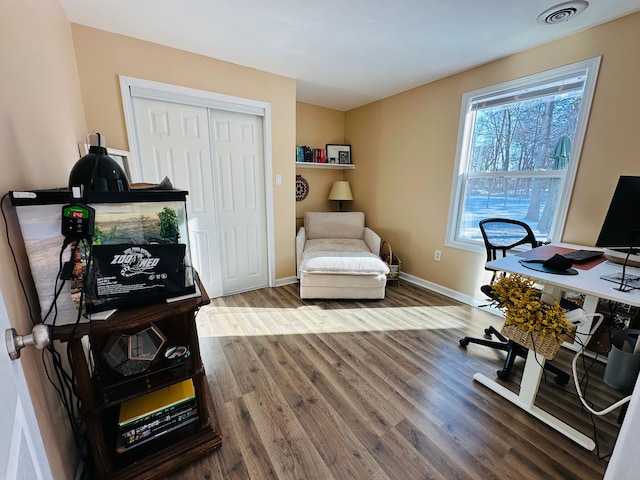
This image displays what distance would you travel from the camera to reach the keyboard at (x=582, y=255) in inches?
63.8

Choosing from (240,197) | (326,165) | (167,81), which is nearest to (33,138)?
A: (167,81)

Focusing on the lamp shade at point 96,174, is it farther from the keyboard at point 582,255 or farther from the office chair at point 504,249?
the keyboard at point 582,255

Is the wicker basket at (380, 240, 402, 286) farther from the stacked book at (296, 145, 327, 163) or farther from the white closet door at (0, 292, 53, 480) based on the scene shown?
the white closet door at (0, 292, 53, 480)

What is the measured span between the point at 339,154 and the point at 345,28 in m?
2.03

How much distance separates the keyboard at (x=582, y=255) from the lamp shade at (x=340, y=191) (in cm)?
254

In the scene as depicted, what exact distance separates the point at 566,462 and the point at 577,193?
1.79 m

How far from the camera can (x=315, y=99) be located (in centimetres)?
342

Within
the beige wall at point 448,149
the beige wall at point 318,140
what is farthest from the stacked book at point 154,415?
the beige wall at point 318,140

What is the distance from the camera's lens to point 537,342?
134cm

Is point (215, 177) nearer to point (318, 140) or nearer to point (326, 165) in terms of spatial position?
point (326, 165)

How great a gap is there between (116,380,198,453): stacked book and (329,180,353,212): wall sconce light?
300 cm

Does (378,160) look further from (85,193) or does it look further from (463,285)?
(85,193)

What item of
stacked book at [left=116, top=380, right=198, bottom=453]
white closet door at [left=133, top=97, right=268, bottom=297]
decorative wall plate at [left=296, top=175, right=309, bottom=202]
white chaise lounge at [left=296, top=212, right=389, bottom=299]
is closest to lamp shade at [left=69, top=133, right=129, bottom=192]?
stacked book at [left=116, top=380, right=198, bottom=453]

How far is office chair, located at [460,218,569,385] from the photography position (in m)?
1.68
